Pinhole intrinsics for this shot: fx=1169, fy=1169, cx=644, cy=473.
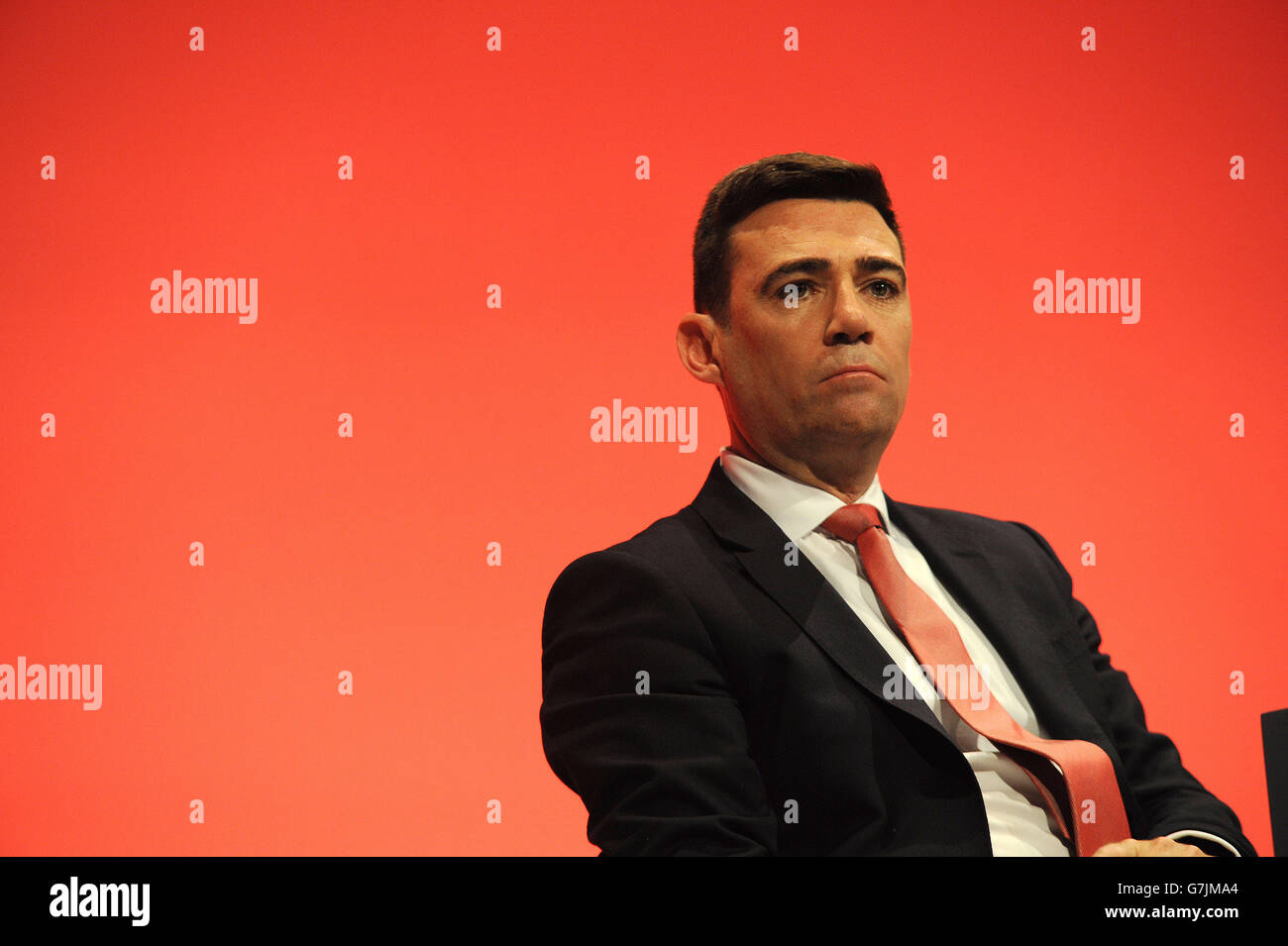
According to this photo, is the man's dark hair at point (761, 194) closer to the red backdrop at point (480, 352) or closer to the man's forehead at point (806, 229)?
the man's forehead at point (806, 229)

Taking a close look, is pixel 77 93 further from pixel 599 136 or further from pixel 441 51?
pixel 599 136

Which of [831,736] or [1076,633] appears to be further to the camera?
[1076,633]

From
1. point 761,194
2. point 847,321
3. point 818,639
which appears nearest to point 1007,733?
point 818,639

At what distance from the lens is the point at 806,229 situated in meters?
1.68

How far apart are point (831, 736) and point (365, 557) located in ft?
4.81

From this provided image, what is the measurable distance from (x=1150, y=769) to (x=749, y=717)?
653 millimetres

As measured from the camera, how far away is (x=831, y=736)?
4.53ft

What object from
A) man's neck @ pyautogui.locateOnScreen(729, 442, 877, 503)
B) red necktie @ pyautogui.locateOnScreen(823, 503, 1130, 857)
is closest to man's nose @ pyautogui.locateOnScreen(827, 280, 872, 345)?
man's neck @ pyautogui.locateOnScreen(729, 442, 877, 503)

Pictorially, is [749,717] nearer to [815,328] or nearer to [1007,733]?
[1007,733]

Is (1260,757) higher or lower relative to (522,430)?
lower

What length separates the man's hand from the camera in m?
1.28

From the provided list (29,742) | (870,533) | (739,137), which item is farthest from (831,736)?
(29,742)

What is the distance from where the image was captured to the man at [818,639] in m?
1.36
